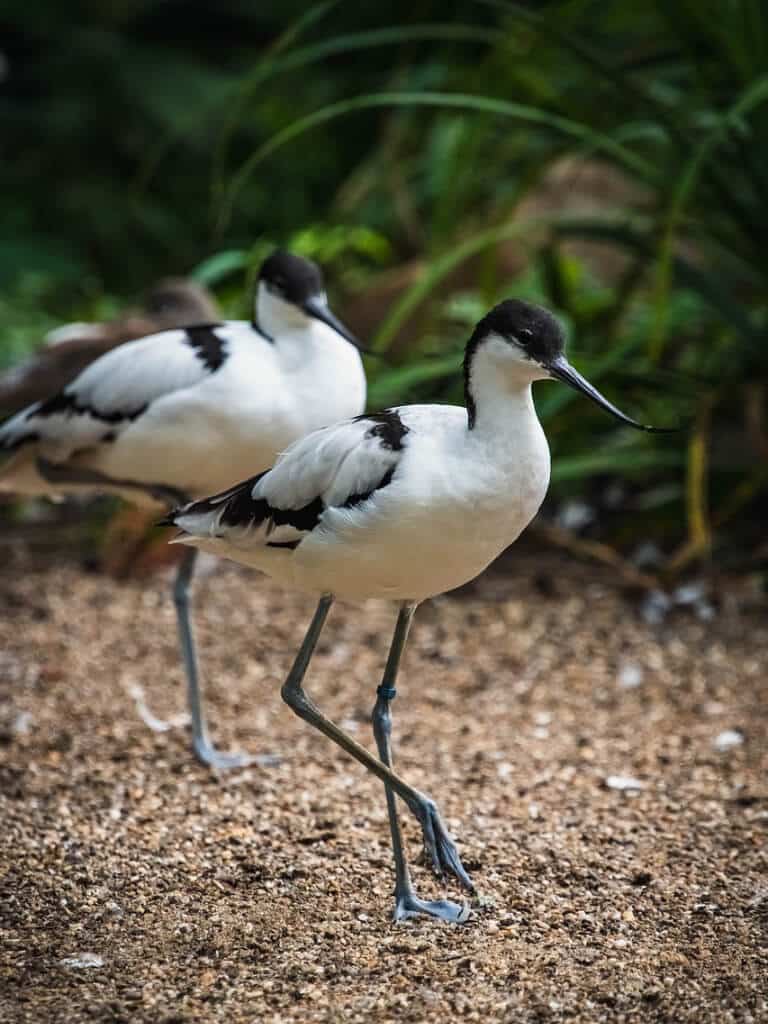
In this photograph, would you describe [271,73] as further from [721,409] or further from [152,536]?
[721,409]

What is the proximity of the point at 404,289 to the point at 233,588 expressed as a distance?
1.66 meters

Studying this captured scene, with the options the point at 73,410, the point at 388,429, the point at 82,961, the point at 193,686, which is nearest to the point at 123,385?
the point at 73,410

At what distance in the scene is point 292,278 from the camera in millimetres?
3568

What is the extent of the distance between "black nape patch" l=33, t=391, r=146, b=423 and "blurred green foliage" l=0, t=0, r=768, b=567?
0.62m

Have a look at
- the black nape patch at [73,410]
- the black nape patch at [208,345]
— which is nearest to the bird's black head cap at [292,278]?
the black nape patch at [208,345]

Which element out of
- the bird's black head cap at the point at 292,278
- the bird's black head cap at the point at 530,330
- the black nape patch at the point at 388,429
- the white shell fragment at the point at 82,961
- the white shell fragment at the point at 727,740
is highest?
the bird's black head cap at the point at 530,330

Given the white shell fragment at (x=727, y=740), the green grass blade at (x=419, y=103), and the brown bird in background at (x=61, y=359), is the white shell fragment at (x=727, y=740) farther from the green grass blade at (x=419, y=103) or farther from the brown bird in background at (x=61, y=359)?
the brown bird in background at (x=61, y=359)

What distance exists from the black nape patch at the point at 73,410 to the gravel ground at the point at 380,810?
860mm

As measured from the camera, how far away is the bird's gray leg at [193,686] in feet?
12.1

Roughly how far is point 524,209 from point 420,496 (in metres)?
4.52

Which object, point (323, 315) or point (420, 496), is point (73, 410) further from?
point (420, 496)

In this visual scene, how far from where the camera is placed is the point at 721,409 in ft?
16.9

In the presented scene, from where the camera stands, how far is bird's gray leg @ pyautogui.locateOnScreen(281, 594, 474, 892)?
281cm

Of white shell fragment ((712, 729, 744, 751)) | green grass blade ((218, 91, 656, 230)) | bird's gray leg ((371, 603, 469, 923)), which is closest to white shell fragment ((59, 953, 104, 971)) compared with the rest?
bird's gray leg ((371, 603, 469, 923))
